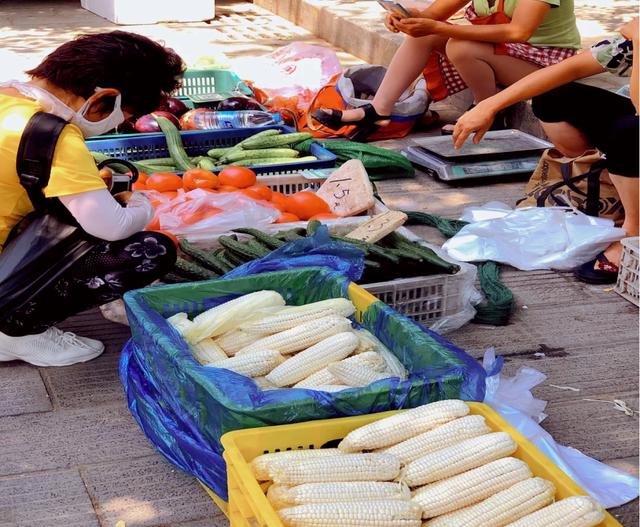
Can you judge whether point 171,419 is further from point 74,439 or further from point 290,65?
point 290,65

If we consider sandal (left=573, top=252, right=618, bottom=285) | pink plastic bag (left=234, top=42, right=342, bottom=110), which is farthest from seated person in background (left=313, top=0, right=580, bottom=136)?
sandal (left=573, top=252, right=618, bottom=285)

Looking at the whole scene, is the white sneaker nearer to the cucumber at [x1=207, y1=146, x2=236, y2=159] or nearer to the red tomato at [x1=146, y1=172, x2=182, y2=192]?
the red tomato at [x1=146, y1=172, x2=182, y2=192]

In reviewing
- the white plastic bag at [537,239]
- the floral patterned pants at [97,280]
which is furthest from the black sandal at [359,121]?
the floral patterned pants at [97,280]

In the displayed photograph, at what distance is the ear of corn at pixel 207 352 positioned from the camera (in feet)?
9.87

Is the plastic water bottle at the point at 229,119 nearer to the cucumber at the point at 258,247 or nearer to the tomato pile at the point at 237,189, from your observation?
the tomato pile at the point at 237,189

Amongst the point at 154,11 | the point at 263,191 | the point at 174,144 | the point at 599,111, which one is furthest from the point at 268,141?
the point at 154,11

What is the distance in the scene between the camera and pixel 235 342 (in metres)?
3.14

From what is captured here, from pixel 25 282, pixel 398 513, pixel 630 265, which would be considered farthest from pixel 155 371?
pixel 630 265

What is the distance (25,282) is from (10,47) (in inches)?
293

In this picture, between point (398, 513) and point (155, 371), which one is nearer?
point (398, 513)

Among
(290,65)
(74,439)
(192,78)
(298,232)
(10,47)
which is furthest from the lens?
(10,47)

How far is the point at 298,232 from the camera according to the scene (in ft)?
13.9

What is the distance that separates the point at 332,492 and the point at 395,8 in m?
4.32

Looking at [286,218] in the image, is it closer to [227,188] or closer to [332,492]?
[227,188]
